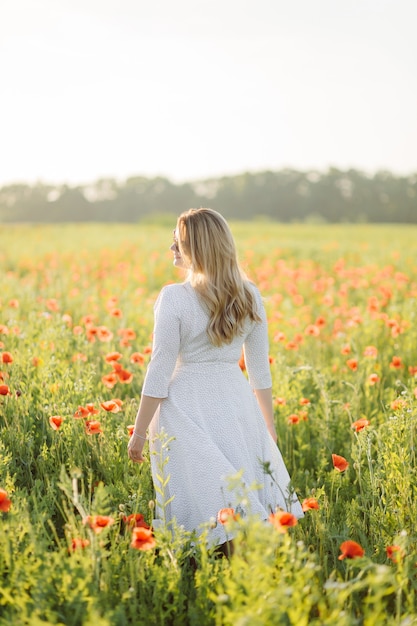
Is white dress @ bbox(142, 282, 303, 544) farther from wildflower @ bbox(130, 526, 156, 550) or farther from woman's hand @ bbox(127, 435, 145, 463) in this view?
wildflower @ bbox(130, 526, 156, 550)

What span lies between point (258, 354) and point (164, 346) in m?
0.60

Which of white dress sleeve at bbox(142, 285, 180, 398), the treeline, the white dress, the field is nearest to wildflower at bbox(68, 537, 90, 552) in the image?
the field

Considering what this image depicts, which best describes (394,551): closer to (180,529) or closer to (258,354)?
(180,529)

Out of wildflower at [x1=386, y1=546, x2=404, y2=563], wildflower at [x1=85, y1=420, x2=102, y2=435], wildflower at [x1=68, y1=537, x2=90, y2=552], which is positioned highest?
wildflower at [x1=85, y1=420, x2=102, y2=435]

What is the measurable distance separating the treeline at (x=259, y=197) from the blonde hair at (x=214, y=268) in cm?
5074

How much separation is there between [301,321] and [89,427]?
14.7 feet

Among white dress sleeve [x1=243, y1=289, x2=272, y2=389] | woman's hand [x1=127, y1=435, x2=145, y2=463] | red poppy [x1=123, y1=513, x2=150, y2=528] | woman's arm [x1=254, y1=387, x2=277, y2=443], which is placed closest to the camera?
red poppy [x1=123, y1=513, x2=150, y2=528]

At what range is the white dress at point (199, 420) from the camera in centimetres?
274

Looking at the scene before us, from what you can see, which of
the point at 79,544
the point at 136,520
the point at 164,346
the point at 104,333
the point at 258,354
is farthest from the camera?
the point at 104,333

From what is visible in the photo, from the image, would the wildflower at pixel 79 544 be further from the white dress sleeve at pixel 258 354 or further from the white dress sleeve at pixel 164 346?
the white dress sleeve at pixel 258 354

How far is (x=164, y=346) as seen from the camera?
2748mm

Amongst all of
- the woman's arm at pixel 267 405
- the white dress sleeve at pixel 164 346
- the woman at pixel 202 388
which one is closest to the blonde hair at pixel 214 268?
the woman at pixel 202 388

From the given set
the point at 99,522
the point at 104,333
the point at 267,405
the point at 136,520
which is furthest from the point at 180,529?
the point at 104,333

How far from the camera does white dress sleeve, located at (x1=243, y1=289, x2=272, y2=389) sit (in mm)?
3076
